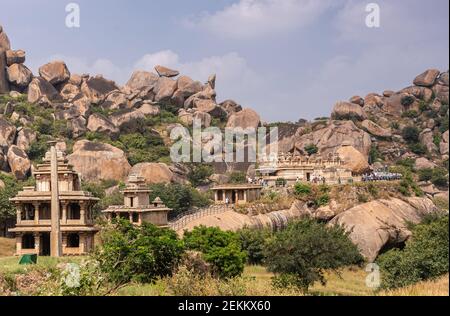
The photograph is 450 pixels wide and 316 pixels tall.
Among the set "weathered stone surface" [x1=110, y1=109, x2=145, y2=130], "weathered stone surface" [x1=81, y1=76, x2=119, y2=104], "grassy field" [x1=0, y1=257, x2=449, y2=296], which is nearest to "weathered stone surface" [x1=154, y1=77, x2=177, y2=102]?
"weathered stone surface" [x1=81, y1=76, x2=119, y2=104]

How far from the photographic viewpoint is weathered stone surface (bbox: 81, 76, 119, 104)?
8369 centimetres

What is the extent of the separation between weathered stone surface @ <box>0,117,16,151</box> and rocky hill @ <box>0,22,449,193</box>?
0.39 feet

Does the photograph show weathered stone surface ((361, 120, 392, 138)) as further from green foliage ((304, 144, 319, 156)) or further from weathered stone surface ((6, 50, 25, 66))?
weathered stone surface ((6, 50, 25, 66))

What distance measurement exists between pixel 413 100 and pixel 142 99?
37.7 m

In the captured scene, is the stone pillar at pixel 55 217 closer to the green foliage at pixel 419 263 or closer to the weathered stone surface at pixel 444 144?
the green foliage at pixel 419 263

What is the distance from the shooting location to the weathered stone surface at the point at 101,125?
71.8 m

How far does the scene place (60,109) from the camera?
77.7 metres

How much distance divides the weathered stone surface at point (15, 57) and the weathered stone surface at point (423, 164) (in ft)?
160

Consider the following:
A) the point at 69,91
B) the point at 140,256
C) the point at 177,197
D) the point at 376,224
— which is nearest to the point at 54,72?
the point at 69,91

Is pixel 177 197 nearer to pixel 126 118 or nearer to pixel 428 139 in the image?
pixel 126 118

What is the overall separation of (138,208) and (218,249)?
11.6m

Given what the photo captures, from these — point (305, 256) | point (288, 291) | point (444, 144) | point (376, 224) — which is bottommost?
point (288, 291)

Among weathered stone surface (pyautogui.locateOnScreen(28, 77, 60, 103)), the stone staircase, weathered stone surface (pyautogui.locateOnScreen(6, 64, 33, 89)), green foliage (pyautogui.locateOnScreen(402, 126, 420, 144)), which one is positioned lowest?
the stone staircase

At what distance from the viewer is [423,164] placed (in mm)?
78750
